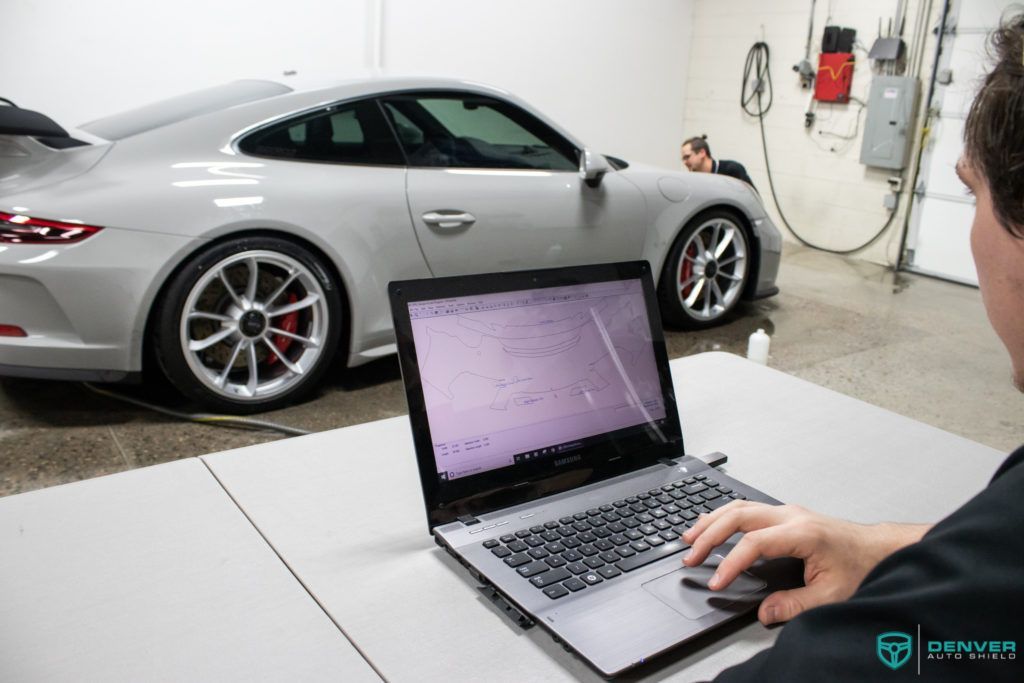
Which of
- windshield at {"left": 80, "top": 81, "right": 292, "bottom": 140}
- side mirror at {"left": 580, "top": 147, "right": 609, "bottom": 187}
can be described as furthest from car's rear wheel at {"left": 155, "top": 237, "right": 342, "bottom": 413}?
side mirror at {"left": 580, "top": 147, "right": 609, "bottom": 187}

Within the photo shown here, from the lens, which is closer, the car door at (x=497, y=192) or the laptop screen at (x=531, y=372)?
the laptop screen at (x=531, y=372)

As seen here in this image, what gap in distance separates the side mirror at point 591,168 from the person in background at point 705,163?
2.31 m

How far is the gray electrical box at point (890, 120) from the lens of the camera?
6312 mm

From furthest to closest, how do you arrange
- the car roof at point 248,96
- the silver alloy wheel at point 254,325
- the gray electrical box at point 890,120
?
the gray electrical box at point 890,120 → the car roof at point 248,96 → the silver alloy wheel at point 254,325

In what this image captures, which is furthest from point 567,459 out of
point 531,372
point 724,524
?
point 724,524

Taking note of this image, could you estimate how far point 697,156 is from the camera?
19.6 ft

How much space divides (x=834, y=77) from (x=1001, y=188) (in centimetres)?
684

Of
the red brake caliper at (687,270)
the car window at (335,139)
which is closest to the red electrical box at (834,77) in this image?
the red brake caliper at (687,270)

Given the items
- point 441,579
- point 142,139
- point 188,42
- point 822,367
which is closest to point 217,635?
point 441,579

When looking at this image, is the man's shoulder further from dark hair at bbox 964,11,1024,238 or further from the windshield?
dark hair at bbox 964,11,1024,238

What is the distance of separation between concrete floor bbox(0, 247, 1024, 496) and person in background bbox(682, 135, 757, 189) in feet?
2.71

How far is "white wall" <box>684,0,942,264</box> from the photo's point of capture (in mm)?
6715

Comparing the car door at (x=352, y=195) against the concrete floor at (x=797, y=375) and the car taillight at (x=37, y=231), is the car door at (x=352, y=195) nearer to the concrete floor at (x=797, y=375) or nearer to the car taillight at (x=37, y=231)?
the concrete floor at (x=797, y=375)

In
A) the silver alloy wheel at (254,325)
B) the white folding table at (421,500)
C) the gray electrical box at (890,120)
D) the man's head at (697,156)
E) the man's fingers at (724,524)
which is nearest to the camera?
the white folding table at (421,500)
